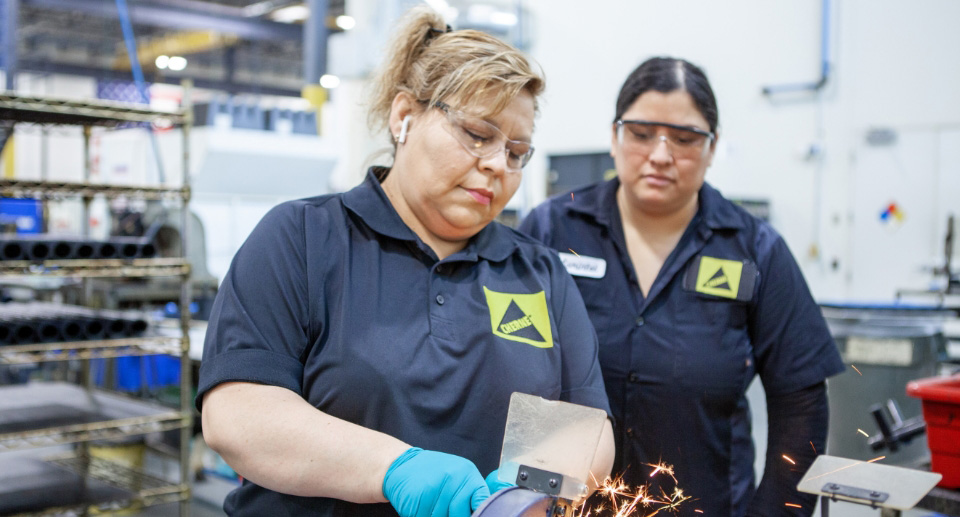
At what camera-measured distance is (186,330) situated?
9.18ft

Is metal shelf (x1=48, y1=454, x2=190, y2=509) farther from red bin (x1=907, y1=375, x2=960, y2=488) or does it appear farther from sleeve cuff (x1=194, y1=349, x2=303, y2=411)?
red bin (x1=907, y1=375, x2=960, y2=488)

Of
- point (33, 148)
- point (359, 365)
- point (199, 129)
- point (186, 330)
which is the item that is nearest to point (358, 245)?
point (359, 365)

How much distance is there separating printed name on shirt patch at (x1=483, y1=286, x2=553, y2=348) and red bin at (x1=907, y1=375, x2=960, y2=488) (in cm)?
119

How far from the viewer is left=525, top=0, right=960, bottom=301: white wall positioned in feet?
17.0

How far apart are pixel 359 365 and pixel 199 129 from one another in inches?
149

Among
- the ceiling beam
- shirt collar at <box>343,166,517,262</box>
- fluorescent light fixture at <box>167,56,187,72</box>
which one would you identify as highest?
fluorescent light fixture at <box>167,56,187,72</box>

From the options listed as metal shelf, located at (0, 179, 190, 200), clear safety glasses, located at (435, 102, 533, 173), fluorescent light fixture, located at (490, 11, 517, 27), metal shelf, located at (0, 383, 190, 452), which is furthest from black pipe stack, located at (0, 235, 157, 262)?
fluorescent light fixture, located at (490, 11, 517, 27)

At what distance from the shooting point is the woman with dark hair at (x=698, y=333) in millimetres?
1562

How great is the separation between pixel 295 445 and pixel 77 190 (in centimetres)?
219

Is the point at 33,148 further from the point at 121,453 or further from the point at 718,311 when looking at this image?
the point at 718,311

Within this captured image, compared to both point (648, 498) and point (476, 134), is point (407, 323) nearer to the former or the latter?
point (476, 134)

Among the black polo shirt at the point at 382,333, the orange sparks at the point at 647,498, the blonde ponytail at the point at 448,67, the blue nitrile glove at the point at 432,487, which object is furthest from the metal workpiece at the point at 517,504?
the orange sparks at the point at 647,498

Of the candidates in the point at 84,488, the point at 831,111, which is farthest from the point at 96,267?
the point at 831,111

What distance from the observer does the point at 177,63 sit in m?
15.2
